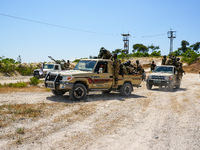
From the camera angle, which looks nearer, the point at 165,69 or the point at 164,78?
the point at 164,78

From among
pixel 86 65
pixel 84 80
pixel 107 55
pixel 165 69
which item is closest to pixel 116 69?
pixel 107 55

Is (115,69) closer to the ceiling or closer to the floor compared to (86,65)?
closer to the floor

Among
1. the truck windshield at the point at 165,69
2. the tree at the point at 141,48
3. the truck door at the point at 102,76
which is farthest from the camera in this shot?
the tree at the point at 141,48

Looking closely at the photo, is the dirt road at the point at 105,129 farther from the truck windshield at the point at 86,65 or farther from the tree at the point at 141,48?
the tree at the point at 141,48

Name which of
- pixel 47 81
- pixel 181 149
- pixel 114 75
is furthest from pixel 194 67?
pixel 181 149

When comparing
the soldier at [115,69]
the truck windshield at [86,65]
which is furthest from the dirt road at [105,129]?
the soldier at [115,69]

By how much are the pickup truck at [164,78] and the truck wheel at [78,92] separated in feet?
24.8

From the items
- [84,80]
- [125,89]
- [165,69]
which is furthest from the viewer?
[165,69]

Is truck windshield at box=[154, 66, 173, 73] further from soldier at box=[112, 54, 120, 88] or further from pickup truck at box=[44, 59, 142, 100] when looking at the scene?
soldier at box=[112, 54, 120, 88]

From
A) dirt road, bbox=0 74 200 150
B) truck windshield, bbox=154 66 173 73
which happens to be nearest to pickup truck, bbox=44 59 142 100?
dirt road, bbox=0 74 200 150

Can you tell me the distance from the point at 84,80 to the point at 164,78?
7.77 meters

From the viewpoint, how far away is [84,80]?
32.7 ft

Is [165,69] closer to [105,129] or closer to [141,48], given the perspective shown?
[105,129]

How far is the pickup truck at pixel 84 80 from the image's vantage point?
9594 mm
